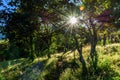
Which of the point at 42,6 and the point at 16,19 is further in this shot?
the point at 16,19

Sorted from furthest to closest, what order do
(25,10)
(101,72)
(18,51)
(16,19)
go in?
(18,51), (16,19), (25,10), (101,72)

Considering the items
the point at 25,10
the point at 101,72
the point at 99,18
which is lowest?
the point at 101,72

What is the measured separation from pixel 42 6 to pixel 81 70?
4.91 meters

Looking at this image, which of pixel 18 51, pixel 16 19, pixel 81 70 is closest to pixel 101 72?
pixel 81 70

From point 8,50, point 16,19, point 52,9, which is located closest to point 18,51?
point 8,50

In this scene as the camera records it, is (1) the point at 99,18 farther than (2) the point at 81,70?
Yes

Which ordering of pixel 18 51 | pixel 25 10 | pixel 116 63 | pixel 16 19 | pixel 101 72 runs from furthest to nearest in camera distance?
pixel 18 51 < pixel 16 19 < pixel 25 10 < pixel 116 63 < pixel 101 72

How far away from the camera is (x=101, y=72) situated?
47.3 ft

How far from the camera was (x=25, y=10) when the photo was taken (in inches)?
679

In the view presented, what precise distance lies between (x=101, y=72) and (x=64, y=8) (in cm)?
500

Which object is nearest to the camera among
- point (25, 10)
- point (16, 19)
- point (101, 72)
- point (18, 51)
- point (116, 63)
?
point (101, 72)

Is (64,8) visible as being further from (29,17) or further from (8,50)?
(8,50)

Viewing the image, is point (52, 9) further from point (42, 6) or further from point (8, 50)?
point (8, 50)

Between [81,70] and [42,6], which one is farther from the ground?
[42,6]
